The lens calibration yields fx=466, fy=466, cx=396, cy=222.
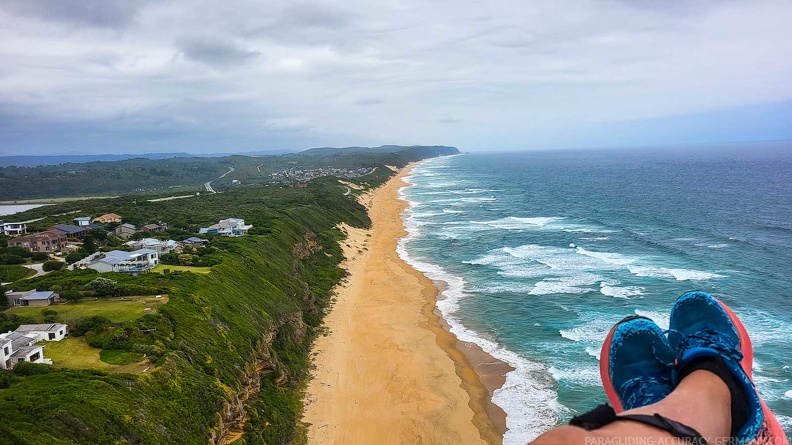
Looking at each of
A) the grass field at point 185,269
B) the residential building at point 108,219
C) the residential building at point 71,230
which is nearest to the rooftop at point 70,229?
the residential building at point 71,230

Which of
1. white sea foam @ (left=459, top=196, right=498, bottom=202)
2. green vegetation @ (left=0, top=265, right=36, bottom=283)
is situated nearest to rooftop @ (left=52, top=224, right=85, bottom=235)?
green vegetation @ (left=0, top=265, right=36, bottom=283)

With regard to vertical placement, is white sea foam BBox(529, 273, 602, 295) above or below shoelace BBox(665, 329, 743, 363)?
below

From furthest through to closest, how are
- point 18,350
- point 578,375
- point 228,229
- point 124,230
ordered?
point 124,230 < point 228,229 < point 578,375 < point 18,350

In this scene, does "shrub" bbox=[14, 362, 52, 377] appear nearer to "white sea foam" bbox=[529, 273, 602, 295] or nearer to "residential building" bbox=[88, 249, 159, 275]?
"residential building" bbox=[88, 249, 159, 275]

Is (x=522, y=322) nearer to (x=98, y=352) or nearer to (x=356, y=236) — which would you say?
(x=98, y=352)

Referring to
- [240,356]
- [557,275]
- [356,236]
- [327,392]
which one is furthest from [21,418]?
[356,236]

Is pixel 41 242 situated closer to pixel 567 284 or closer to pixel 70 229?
pixel 70 229

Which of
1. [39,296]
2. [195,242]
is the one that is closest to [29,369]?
[39,296]
